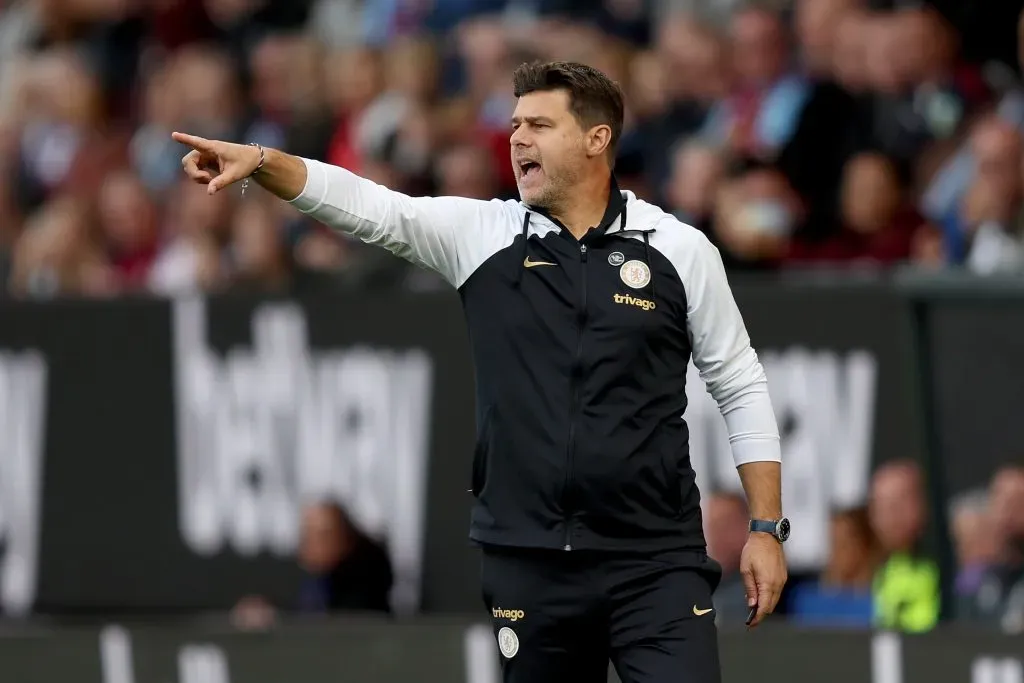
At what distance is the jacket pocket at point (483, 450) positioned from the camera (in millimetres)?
5395

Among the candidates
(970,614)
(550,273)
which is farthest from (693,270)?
(970,614)

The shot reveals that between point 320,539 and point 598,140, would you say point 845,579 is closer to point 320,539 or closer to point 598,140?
point 320,539

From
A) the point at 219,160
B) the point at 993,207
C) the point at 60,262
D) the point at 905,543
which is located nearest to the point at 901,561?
the point at 905,543

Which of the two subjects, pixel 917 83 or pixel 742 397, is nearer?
pixel 742 397

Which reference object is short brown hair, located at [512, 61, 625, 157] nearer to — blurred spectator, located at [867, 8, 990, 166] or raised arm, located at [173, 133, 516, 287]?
raised arm, located at [173, 133, 516, 287]

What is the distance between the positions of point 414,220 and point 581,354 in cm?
61

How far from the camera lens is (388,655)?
8172 millimetres

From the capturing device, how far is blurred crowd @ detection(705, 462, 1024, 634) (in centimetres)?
773

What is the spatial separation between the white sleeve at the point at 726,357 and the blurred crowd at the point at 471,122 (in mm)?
2821

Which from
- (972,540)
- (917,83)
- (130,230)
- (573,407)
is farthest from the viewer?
(130,230)

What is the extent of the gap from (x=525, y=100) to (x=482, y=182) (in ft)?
16.0

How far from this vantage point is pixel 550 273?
5.39 m

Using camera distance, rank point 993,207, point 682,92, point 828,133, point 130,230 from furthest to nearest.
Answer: point 130,230, point 682,92, point 828,133, point 993,207

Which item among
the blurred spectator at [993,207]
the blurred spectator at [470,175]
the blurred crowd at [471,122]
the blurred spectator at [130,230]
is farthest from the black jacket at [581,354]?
the blurred spectator at [130,230]
